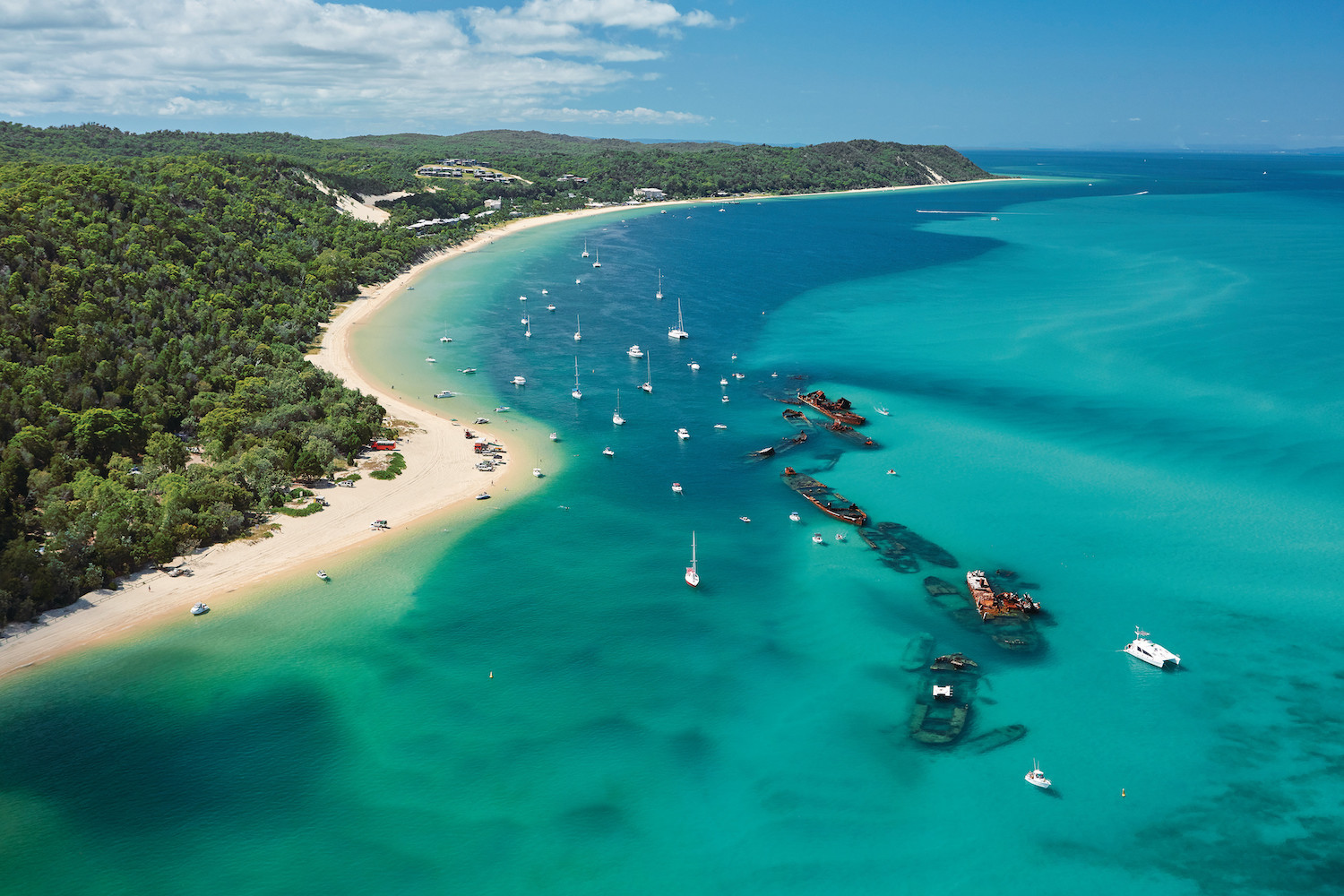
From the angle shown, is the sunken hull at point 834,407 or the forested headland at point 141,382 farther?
the sunken hull at point 834,407

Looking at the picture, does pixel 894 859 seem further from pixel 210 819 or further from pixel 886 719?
pixel 210 819

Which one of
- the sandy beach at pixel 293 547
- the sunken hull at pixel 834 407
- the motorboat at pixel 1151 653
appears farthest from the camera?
the sunken hull at pixel 834 407

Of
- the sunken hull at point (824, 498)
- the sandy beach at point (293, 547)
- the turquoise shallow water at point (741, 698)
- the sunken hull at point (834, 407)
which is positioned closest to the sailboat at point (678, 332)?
the sunken hull at point (834, 407)

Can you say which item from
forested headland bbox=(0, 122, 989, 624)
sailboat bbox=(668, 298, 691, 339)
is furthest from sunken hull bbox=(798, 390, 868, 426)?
forested headland bbox=(0, 122, 989, 624)

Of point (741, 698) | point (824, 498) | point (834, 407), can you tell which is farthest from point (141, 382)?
point (834, 407)

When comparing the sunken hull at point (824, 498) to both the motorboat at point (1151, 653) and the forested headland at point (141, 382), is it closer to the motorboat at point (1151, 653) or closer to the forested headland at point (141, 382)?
the motorboat at point (1151, 653)
